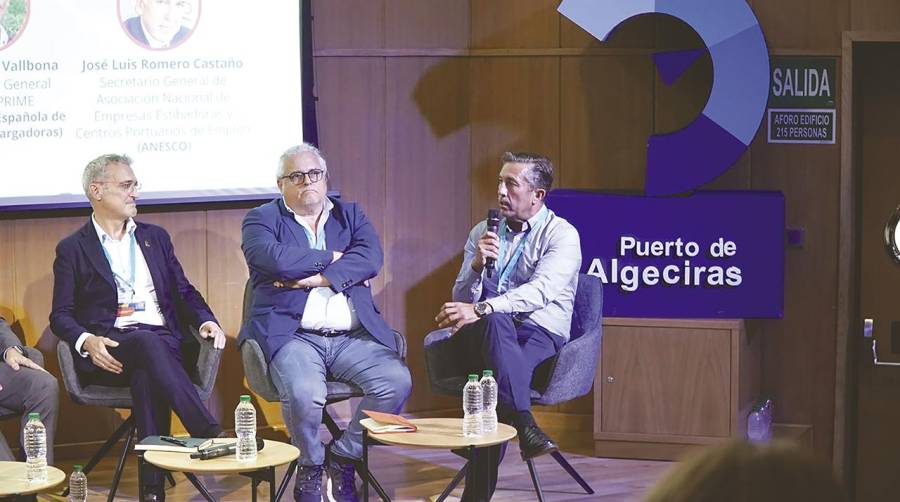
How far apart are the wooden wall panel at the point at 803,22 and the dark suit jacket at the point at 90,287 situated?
2.78m

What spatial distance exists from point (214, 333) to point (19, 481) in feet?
4.28

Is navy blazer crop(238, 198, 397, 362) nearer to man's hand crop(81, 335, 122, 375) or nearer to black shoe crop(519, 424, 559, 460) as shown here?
man's hand crop(81, 335, 122, 375)

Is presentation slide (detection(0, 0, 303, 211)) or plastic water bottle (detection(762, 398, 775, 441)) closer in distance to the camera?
presentation slide (detection(0, 0, 303, 211))

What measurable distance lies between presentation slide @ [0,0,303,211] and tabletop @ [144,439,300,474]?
70.4 inches

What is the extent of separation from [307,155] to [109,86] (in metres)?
1.03

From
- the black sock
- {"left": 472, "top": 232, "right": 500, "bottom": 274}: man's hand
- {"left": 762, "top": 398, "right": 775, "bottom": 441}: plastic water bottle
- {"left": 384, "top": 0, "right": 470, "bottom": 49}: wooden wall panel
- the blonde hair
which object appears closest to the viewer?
the blonde hair

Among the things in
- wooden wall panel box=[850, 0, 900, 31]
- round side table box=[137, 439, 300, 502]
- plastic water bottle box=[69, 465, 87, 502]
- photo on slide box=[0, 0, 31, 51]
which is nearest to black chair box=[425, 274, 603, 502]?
round side table box=[137, 439, 300, 502]

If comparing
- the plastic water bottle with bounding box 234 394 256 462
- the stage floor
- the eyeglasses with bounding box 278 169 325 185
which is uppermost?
the eyeglasses with bounding box 278 169 325 185

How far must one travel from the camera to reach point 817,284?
5512mm

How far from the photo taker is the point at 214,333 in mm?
4789

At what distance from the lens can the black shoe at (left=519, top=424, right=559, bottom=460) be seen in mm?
4273

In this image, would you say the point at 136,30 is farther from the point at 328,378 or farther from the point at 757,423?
the point at 757,423

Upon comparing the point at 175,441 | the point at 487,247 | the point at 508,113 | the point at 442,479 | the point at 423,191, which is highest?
the point at 508,113

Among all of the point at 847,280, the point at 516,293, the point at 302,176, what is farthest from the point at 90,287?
the point at 847,280
